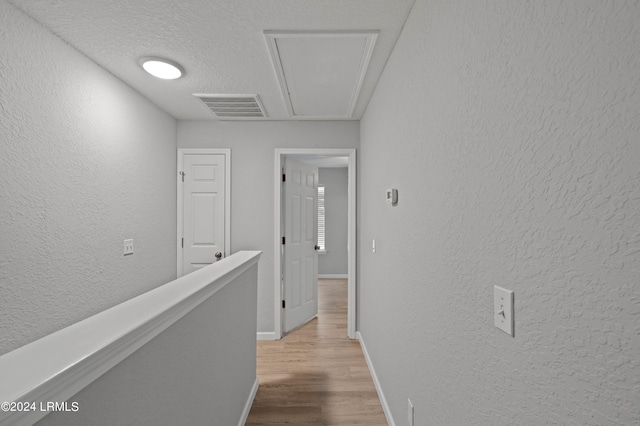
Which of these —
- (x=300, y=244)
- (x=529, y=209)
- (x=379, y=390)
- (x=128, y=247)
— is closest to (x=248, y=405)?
(x=379, y=390)

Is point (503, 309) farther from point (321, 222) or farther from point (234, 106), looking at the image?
point (321, 222)

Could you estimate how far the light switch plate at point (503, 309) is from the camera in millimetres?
729

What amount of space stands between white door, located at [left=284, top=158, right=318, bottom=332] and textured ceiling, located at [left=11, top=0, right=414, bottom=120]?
1.48 meters

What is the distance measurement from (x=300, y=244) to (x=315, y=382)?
1630mm

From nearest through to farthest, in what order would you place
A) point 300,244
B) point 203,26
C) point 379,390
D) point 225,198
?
point 203,26, point 379,390, point 225,198, point 300,244

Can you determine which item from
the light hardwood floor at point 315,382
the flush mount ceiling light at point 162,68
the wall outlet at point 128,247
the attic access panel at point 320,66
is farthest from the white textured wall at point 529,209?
the wall outlet at point 128,247

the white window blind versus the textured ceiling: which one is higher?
the textured ceiling

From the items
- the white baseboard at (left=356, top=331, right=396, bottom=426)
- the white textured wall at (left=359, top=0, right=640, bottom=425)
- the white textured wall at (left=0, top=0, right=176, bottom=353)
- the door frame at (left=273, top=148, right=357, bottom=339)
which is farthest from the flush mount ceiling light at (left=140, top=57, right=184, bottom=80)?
the white baseboard at (left=356, top=331, right=396, bottom=426)

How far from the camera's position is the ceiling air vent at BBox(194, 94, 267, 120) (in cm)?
260

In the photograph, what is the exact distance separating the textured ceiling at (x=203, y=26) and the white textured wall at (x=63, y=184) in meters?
0.19

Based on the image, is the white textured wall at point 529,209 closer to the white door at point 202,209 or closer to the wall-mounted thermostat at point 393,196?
the wall-mounted thermostat at point 393,196

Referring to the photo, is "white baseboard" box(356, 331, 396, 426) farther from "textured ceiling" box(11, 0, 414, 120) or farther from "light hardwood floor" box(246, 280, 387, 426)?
"textured ceiling" box(11, 0, 414, 120)

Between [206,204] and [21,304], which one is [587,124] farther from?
[206,204]

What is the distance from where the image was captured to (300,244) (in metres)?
3.65
